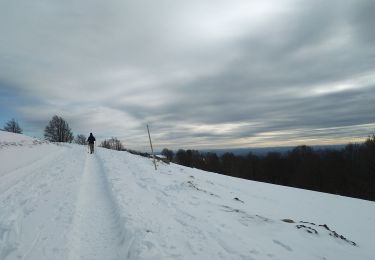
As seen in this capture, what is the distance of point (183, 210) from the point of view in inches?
371

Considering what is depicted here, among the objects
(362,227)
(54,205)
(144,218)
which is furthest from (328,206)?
(54,205)

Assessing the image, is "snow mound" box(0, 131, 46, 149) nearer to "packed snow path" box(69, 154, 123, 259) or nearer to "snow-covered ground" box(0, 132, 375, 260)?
"snow-covered ground" box(0, 132, 375, 260)

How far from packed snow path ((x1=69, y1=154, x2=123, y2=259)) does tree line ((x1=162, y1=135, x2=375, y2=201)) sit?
61.5 metres

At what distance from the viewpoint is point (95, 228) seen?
24.2 ft

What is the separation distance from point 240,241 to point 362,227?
11.8 metres

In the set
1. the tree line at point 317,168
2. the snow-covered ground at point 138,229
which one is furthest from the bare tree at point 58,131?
the snow-covered ground at point 138,229

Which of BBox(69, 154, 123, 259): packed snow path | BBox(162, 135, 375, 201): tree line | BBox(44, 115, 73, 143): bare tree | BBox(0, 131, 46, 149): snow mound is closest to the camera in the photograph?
BBox(69, 154, 123, 259): packed snow path

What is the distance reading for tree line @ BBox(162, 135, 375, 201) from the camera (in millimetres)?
68125

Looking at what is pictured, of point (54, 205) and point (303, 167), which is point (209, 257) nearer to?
point (54, 205)

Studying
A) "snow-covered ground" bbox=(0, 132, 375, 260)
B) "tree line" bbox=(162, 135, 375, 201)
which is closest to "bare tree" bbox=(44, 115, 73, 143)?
"tree line" bbox=(162, 135, 375, 201)

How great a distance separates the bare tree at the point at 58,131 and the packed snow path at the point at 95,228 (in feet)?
299

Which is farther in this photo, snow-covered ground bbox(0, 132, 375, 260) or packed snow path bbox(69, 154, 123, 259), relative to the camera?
snow-covered ground bbox(0, 132, 375, 260)

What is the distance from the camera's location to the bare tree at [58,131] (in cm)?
9481

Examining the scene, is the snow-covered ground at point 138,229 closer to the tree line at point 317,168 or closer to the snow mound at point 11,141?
the snow mound at point 11,141
